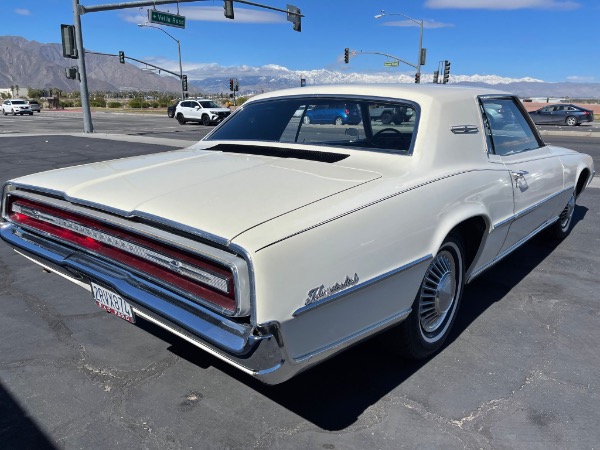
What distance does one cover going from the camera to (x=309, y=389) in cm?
266

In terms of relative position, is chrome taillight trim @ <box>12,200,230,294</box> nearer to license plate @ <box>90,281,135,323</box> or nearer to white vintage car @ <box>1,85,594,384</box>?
white vintage car @ <box>1,85,594,384</box>

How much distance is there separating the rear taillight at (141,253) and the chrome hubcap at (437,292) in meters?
1.21

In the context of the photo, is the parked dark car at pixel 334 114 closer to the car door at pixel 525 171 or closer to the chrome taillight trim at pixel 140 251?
the car door at pixel 525 171

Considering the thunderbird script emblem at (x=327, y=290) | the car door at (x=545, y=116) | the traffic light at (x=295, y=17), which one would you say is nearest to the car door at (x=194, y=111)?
the traffic light at (x=295, y=17)

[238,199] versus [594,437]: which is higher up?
[238,199]

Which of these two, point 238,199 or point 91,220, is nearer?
point 238,199

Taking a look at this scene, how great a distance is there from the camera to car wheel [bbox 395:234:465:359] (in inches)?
105

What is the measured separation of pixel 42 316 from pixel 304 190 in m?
2.28

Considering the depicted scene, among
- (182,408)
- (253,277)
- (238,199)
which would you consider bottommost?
(182,408)

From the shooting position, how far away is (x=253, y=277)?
1810 millimetres

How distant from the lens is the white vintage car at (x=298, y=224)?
6.26 ft

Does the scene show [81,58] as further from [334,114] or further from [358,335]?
[358,335]

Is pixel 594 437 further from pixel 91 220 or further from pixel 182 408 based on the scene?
pixel 91 220

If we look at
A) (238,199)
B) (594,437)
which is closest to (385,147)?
(238,199)
